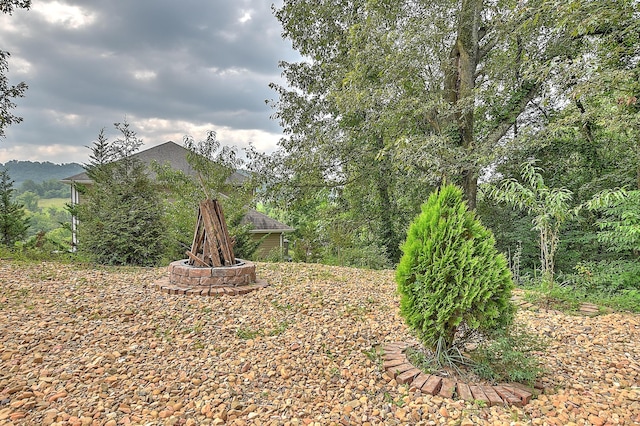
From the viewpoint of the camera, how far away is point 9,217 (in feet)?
27.9

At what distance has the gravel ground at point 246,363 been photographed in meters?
1.81

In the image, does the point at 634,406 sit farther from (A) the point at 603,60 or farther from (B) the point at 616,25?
(B) the point at 616,25

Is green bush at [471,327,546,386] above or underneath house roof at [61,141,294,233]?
underneath

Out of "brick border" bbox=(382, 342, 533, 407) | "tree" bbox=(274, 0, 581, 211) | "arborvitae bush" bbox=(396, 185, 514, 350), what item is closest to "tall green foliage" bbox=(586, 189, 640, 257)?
"tree" bbox=(274, 0, 581, 211)

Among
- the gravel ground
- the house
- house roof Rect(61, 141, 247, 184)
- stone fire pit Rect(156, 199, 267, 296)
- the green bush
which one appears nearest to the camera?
the gravel ground

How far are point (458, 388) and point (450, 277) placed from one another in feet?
2.13

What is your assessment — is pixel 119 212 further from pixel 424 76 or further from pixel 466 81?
pixel 466 81

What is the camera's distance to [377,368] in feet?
7.53

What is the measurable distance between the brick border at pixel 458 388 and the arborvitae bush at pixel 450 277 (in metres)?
0.22

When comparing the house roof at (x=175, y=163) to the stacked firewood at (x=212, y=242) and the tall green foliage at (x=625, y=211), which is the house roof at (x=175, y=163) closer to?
the stacked firewood at (x=212, y=242)

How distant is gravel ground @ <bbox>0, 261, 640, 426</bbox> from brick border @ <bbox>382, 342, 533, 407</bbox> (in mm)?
57

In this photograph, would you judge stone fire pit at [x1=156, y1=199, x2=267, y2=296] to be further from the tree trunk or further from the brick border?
the tree trunk

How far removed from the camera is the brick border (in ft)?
6.26

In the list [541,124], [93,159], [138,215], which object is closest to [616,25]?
[541,124]
